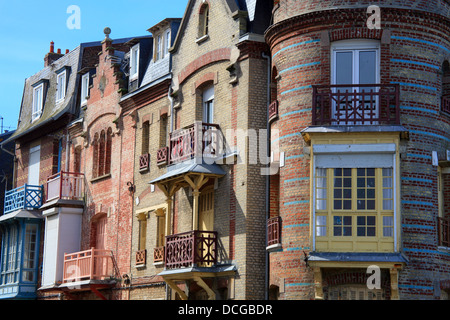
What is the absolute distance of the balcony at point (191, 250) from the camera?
27.1m

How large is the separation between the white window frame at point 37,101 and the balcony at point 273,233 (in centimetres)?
2033

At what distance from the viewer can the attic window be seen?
29969 mm

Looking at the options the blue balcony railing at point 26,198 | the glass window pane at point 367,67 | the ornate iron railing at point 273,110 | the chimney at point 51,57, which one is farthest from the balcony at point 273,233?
the chimney at point 51,57

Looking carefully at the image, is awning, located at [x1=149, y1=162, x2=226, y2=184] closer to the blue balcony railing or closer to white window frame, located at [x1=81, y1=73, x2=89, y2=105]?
white window frame, located at [x1=81, y1=73, x2=89, y2=105]

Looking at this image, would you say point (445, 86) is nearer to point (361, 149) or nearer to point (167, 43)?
point (361, 149)

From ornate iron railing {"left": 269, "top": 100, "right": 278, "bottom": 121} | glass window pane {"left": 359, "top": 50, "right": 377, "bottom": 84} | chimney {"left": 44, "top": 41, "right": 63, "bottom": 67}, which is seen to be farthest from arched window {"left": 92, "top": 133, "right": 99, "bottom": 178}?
glass window pane {"left": 359, "top": 50, "right": 377, "bottom": 84}

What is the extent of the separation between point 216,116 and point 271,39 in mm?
3720

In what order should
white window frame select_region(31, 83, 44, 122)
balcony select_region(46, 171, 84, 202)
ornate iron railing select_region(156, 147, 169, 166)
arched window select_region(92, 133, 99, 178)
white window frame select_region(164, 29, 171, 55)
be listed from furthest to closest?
white window frame select_region(31, 83, 44, 122) → balcony select_region(46, 171, 84, 202) → arched window select_region(92, 133, 99, 178) → white window frame select_region(164, 29, 171, 55) → ornate iron railing select_region(156, 147, 169, 166)

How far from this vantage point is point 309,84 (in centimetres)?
2481

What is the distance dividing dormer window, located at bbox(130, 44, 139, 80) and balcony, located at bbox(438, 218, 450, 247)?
14.7m

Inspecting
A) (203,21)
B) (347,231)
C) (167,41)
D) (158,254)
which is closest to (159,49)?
(167,41)

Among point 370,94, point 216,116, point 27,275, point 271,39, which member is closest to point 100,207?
point 27,275

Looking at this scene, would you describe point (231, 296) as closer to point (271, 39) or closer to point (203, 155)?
point (203, 155)

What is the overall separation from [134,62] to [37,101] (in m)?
10.0
